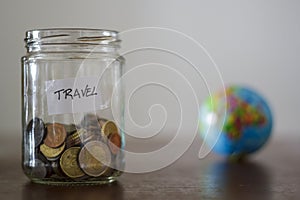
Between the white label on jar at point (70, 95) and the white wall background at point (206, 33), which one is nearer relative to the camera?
the white label on jar at point (70, 95)

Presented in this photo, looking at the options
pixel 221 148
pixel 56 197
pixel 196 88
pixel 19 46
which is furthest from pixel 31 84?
pixel 196 88

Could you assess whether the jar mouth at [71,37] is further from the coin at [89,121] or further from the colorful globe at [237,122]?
the colorful globe at [237,122]

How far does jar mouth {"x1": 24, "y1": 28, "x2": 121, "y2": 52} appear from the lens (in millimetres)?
841

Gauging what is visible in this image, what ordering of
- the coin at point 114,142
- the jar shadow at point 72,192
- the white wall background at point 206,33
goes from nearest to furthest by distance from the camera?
1. the jar shadow at point 72,192
2. the coin at point 114,142
3. the white wall background at point 206,33

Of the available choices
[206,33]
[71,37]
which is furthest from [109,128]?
[206,33]

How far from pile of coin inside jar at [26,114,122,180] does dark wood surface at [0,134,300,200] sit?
2 centimetres

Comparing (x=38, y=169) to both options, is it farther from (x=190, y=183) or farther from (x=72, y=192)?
(x=190, y=183)

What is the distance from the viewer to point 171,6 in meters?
2.04

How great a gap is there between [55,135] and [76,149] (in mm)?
36

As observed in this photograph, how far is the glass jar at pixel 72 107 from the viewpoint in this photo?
80cm

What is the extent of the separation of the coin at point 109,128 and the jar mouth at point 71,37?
0.36 ft

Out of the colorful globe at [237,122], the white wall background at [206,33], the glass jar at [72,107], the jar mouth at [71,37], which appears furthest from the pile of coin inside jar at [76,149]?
the white wall background at [206,33]

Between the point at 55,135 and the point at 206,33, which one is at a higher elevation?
the point at 206,33

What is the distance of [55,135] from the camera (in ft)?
2.65
